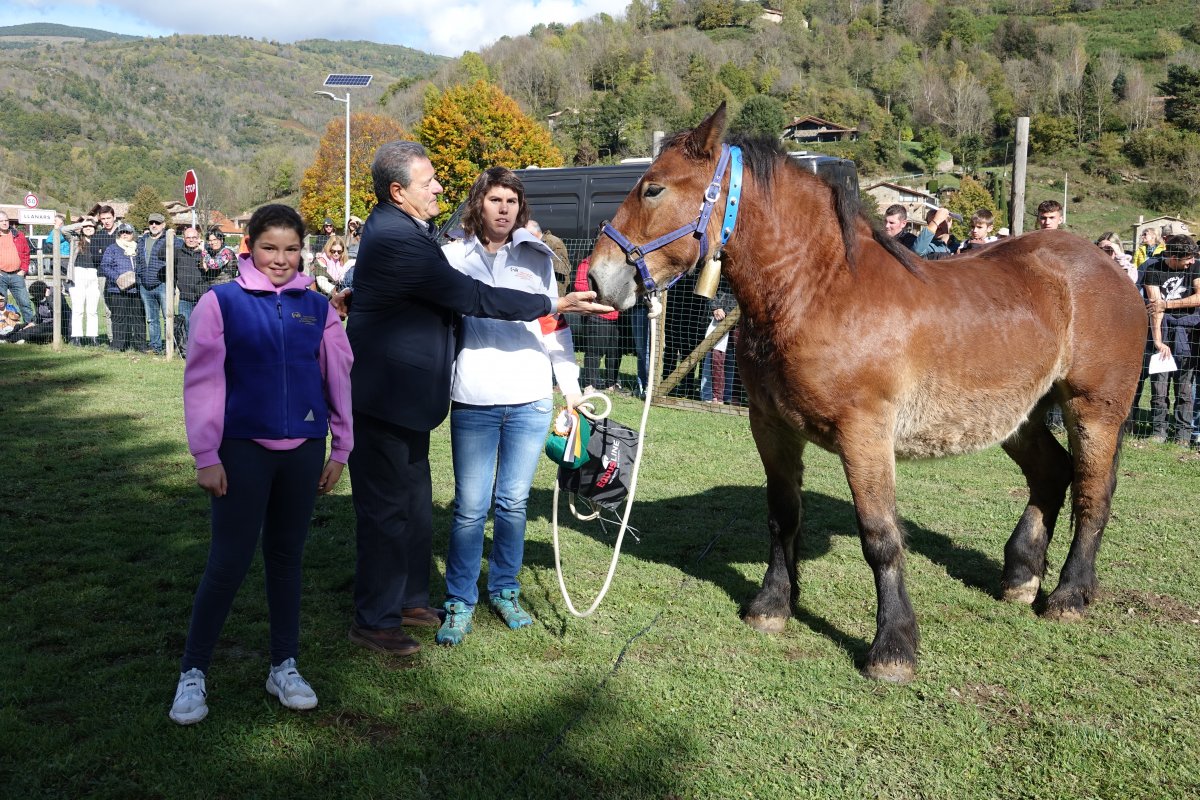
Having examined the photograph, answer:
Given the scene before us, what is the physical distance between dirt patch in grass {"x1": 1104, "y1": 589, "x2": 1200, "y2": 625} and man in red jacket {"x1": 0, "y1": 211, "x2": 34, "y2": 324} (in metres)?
15.2

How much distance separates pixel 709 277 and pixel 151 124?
159 m

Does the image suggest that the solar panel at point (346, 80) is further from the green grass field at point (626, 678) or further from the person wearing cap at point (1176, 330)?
the green grass field at point (626, 678)

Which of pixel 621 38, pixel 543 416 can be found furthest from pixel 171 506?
pixel 621 38

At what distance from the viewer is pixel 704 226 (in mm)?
3500

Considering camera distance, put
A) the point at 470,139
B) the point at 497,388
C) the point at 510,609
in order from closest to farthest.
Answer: the point at 497,388 < the point at 510,609 < the point at 470,139

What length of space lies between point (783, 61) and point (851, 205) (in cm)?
12139

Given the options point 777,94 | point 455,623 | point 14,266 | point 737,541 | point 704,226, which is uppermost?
point 777,94

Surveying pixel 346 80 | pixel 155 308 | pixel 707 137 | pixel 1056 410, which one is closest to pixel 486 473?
pixel 707 137

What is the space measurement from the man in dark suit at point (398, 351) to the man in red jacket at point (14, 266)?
12663 millimetres

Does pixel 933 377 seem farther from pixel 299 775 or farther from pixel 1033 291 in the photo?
pixel 299 775

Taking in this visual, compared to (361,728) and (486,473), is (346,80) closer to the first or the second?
(486,473)

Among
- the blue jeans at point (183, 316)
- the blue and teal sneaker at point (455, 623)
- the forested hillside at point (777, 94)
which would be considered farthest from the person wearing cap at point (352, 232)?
the forested hillside at point (777, 94)

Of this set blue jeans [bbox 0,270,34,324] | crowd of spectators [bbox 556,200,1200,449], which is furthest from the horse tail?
blue jeans [bbox 0,270,34,324]

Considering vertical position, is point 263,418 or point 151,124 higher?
point 151,124
